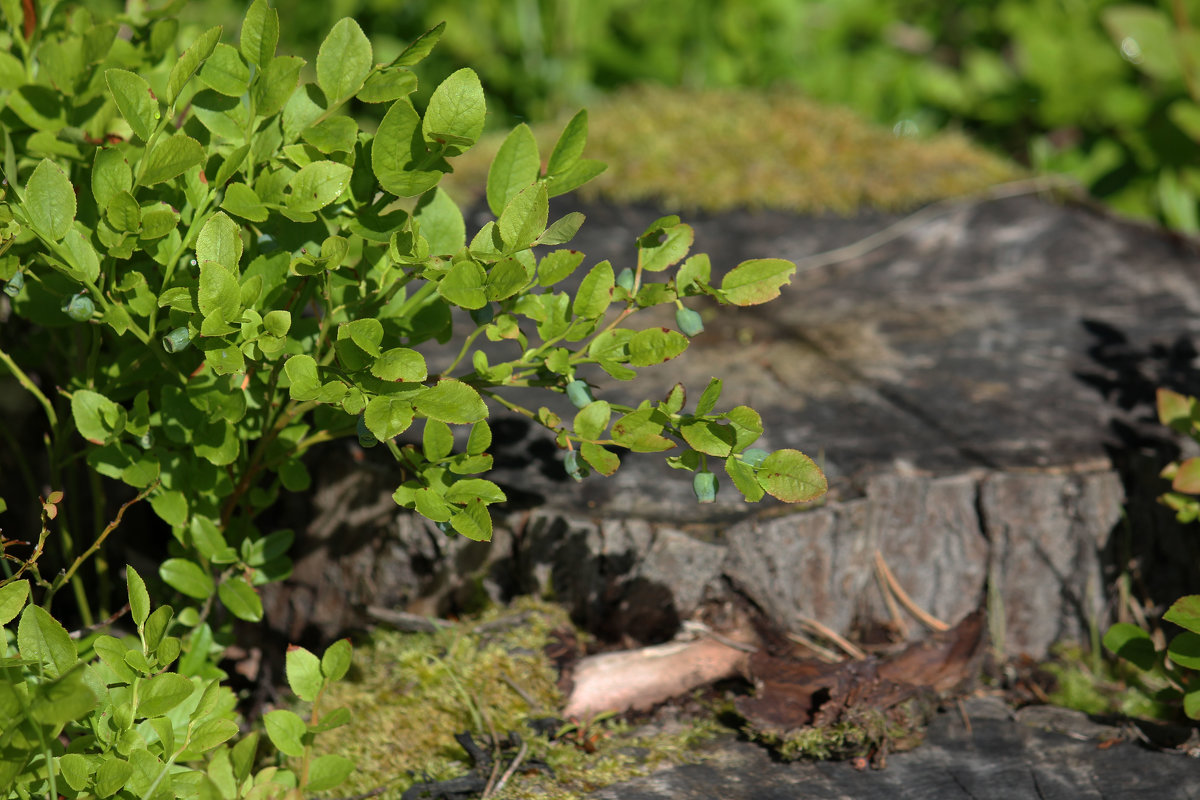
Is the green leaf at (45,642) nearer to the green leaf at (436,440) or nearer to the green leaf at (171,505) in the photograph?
the green leaf at (171,505)

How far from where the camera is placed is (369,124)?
15.5 ft

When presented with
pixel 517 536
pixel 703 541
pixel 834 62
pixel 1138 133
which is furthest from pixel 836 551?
pixel 834 62

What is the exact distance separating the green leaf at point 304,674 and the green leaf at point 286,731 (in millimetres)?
32

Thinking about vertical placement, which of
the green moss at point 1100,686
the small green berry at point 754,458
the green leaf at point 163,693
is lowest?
the green moss at point 1100,686

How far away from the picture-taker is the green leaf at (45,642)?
107cm

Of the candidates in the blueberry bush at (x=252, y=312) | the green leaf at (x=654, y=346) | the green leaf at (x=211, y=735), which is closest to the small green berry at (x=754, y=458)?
the blueberry bush at (x=252, y=312)

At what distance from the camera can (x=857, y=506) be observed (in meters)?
1.77

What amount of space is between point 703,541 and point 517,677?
0.40 m

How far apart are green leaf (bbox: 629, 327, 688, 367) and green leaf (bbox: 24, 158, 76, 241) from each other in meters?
0.68

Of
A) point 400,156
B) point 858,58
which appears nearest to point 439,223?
point 400,156

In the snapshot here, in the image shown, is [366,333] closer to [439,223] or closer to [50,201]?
[439,223]

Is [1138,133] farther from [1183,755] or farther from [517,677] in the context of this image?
[517,677]

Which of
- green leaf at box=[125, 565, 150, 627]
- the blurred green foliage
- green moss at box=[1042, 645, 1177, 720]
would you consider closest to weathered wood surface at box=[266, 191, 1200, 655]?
green moss at box=[1042, 645, 1177, 720]

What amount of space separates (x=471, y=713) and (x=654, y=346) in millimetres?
747
